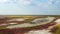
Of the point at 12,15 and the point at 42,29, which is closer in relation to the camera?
the point at 42,29

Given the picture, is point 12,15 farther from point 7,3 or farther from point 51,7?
point 51,7

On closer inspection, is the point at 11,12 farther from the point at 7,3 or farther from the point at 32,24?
the point at 32,24

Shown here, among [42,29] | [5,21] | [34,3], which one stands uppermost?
[34,3]

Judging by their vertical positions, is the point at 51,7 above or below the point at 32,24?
above

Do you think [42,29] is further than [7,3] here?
No

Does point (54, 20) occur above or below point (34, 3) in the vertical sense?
below

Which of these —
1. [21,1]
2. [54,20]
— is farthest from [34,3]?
[54,20]

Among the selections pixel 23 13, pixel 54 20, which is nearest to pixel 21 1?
pixel 23 13
